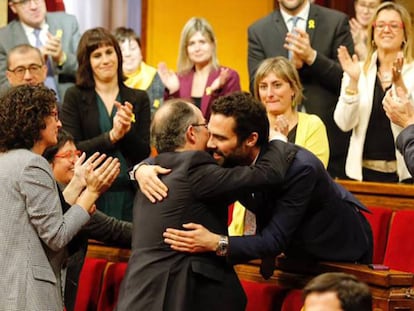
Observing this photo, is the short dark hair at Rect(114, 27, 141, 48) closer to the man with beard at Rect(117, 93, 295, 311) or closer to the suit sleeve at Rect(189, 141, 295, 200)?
the man with beard at Rect(117, 93, 295, 311)

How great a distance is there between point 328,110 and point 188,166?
1.98 m

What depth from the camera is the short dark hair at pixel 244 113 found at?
2.85 m

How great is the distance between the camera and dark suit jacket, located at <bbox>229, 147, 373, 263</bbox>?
112 inches

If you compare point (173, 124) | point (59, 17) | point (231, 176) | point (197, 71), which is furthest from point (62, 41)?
point (231, 176)

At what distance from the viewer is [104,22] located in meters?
6.49

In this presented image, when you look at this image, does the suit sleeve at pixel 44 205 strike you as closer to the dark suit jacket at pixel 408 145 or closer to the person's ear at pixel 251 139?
the person's ear at pixel 251 139

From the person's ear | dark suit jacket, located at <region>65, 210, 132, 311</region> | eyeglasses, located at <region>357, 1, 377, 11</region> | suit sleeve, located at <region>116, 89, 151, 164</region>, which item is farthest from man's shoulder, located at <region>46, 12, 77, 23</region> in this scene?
the person's ear

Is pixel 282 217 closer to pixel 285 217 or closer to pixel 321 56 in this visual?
pixel 285 217

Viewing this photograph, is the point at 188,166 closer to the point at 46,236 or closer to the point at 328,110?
the point at 46,236

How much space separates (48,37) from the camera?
4.93 m

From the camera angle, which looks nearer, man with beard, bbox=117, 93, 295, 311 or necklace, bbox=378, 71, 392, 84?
man with beard, bbox=117, 93, 295, 311

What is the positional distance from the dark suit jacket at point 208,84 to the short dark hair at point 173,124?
1.74 m

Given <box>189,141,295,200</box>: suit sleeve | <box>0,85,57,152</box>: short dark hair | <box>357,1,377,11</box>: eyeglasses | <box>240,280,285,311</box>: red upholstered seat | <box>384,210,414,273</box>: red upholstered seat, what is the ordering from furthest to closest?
<box>357,1,377,11</box>: eyeglasses
<box>384,210,414,273</box>: red upholstered seat
<box>240,280,285,311</box>: red upholstered seat
<box>0,85,57,152</box>: short dark hair
<box>189,141,295,200</box>: suit sleeve

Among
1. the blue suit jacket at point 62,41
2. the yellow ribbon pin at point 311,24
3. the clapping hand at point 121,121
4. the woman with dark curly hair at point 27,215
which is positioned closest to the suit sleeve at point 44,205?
the woman with dark curly hair at point 27,215
